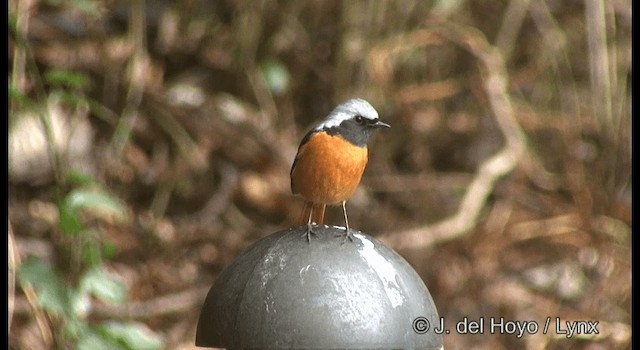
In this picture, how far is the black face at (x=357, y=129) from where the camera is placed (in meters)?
3.77

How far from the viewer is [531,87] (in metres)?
8.41

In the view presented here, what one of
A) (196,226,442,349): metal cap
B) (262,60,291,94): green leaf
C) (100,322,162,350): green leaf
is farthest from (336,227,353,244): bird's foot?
(262,60,291,94): green leaf

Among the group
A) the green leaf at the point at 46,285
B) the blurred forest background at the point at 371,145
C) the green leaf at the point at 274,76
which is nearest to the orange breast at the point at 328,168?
the green leaf at the point at 46,285

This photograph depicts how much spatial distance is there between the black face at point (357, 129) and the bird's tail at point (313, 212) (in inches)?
12.2

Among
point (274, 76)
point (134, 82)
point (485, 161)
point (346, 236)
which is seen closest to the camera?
point (346, 236)

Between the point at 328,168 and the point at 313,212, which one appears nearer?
the point at 328,168

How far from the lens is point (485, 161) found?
790cm

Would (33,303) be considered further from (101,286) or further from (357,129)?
(357,129)

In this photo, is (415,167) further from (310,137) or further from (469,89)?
(310,137)

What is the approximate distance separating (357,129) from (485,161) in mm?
4259

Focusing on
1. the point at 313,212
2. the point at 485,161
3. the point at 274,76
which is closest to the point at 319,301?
the point at 313,212

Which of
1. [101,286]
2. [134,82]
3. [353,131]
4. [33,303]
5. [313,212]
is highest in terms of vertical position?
[353,131]

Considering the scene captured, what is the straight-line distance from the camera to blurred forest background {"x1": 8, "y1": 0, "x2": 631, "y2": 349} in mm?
6840

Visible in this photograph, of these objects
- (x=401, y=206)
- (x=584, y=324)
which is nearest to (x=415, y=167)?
(x=401, y=206)
